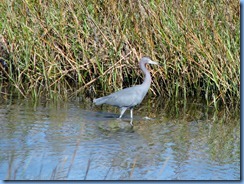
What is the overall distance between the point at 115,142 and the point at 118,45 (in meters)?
2.36

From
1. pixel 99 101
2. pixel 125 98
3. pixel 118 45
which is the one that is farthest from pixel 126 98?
pixel 118 45

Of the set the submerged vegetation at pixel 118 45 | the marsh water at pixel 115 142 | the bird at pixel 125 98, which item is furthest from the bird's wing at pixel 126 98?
the submerged vegetation at pixel 118 45

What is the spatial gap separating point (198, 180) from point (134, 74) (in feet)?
12.2

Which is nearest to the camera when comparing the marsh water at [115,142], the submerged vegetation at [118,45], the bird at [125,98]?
the marsh water at [115,142]

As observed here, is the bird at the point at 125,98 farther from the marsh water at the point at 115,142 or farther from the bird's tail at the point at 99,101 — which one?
the marsh water at the point at 115,142

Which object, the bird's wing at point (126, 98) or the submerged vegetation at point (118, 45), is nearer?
the bird's wing at point (126, 98)

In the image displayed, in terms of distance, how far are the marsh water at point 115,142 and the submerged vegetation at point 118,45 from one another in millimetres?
351

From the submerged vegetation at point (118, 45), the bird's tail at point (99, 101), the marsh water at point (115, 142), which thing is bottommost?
the marsh water at point (115, 142)

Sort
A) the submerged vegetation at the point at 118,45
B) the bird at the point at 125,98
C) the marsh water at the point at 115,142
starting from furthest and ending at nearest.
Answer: the submerged vegetation at the point at 118,45
the bird at the point at 125,98
the marsh water at the point at 115,142

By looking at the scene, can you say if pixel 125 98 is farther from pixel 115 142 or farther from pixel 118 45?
pixel 115 142

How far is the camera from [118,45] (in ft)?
30.0

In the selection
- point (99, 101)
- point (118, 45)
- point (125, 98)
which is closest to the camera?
point (125, 98)

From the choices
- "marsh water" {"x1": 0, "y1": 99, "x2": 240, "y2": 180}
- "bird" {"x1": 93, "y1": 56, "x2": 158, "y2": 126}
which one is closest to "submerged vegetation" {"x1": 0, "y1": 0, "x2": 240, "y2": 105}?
"marsh water" {"x1": 0, "y1": 99, "x2": 240, "y2": 180}

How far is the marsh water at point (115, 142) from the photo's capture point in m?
5.96
